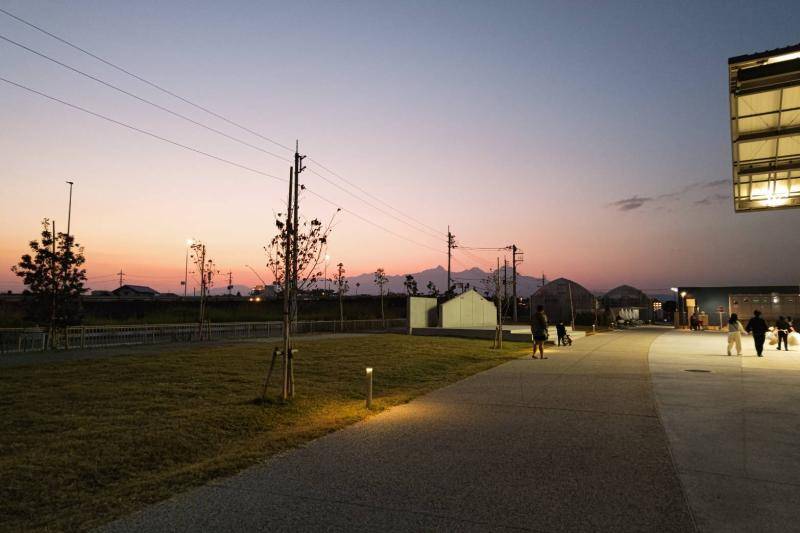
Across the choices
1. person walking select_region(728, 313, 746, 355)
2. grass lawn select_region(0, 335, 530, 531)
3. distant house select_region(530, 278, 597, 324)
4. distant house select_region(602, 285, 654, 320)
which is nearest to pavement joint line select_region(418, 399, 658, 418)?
grass lawn select_region(0, 335, 530, 531)

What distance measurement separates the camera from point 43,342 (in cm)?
1970

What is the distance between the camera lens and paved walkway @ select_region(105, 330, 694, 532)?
4266 millimetres

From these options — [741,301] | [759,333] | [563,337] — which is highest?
[741,301]

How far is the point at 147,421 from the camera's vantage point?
8039mm

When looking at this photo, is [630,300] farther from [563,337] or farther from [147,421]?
[147,421]

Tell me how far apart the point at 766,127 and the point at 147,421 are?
19.4 metres

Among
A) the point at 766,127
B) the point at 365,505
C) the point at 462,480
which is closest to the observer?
the point at 365,505

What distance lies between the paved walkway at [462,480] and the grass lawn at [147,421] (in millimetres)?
646

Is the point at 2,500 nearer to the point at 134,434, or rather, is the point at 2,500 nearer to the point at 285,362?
the point at 134,434

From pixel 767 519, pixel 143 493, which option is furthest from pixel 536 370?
pixel 143 493

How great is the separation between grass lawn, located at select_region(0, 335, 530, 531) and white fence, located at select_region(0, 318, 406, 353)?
612 cm

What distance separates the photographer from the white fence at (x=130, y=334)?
1961 centimetres

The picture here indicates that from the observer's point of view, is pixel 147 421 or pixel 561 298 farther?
pixel 561 298

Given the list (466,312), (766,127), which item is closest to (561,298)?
(466,312)
